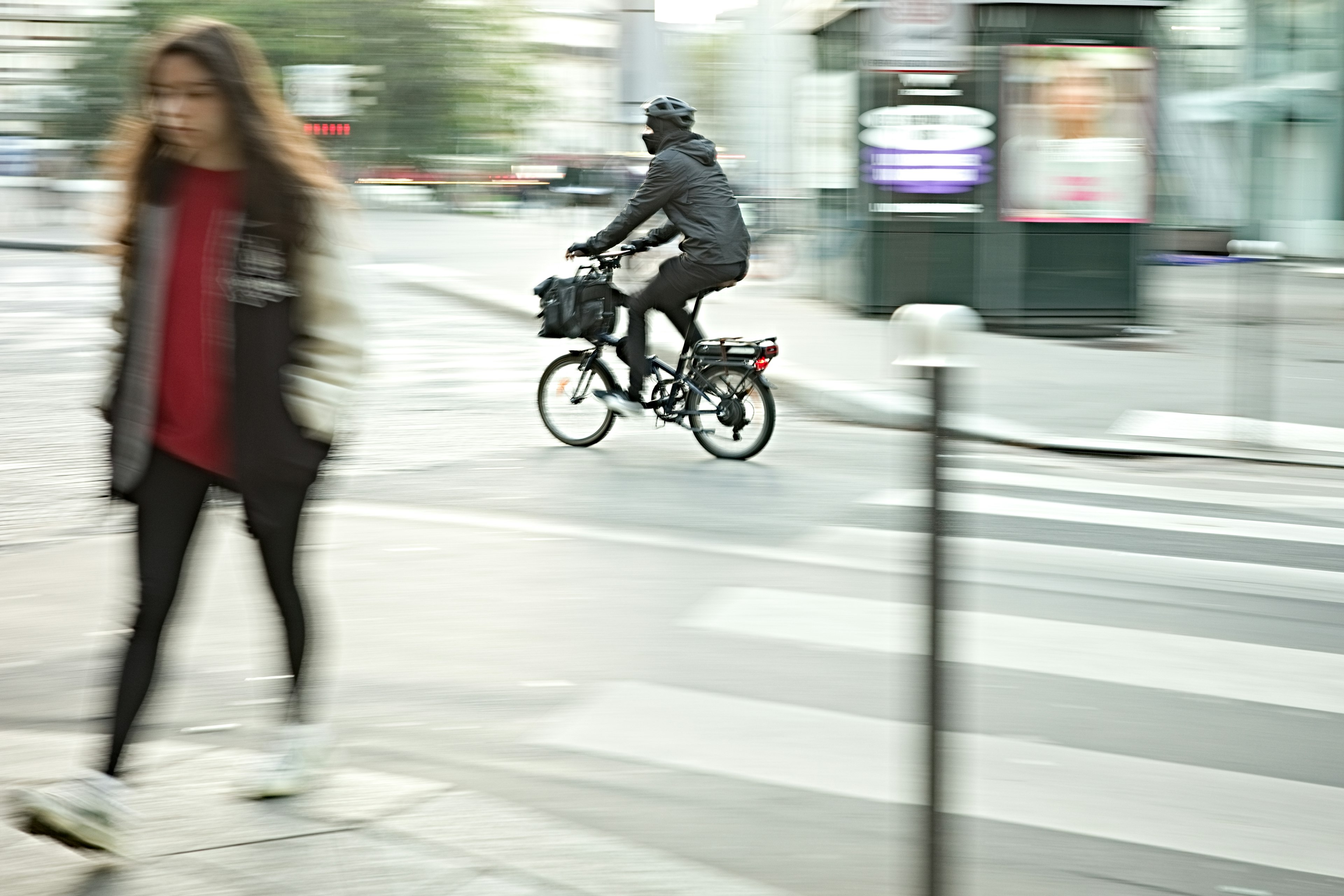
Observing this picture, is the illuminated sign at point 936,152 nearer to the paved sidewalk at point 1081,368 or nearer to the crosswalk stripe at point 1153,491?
the paved sidewalk at point 1081,368

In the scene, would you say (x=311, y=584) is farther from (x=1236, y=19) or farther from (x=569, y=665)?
(x=1236, y=19)

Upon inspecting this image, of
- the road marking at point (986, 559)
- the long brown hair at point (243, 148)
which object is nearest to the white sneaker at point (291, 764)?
the long brown hair at point (243, 148)

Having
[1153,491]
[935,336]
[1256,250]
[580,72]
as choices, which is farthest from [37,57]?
[935,336]

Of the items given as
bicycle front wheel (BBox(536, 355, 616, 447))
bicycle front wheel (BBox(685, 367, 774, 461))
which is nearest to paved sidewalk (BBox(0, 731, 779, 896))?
bicycle front wheel (BBox(685, 367, 774, 461))

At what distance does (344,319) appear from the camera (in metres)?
3.71

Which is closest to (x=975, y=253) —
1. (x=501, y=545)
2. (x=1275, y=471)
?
(x=1275, y=471)

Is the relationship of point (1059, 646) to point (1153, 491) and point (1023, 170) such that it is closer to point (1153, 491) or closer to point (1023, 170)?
point (1153, 491)

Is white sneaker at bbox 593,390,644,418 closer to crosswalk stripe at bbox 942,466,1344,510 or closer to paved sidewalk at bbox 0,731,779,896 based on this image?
crosswalk stripe at bbox 942,466,1344,510

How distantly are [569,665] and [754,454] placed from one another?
4282 mm

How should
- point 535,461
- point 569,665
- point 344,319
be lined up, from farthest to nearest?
point 535,461 < point 569,665 < point 344,319

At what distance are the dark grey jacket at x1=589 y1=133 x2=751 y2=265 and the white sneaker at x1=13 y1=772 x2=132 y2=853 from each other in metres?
5.97

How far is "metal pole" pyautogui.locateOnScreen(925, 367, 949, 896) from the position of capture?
9.06ft

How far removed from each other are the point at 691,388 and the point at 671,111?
157 cm

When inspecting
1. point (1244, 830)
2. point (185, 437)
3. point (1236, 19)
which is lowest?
point (1244, 830)
